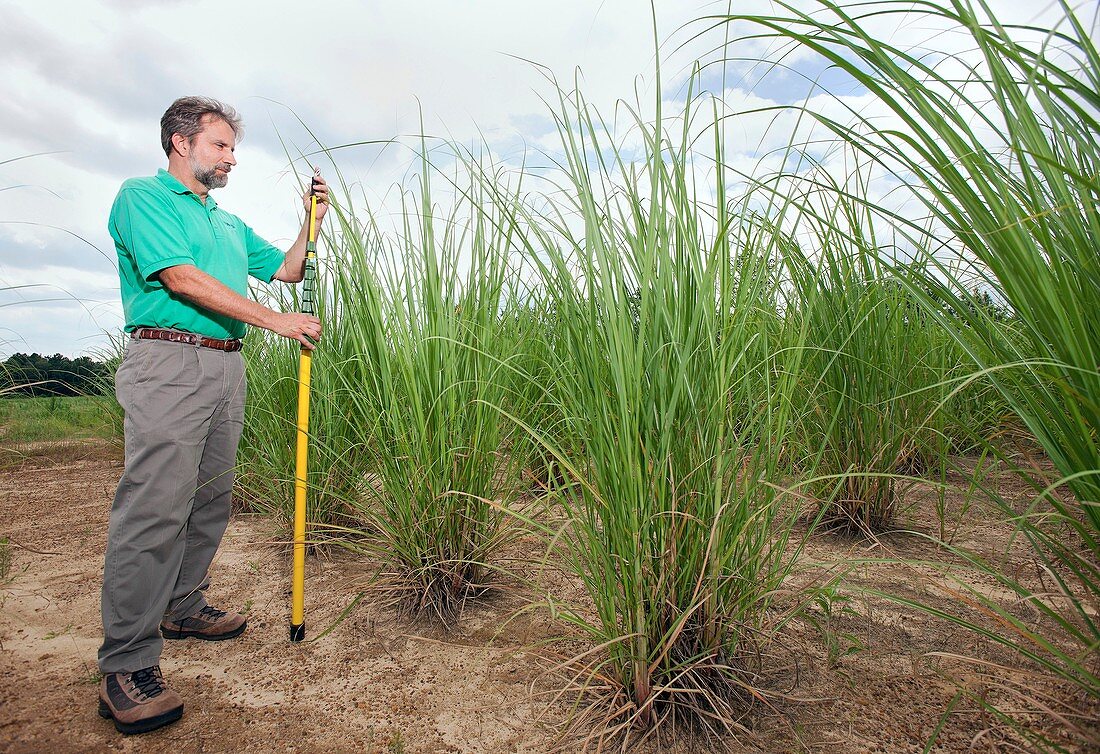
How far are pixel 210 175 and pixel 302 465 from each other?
104 centimetres

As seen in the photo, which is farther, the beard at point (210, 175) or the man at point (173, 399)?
the beard at point (210, 175)

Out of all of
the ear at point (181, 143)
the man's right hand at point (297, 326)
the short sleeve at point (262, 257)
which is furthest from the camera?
the short sleeve at point (262, 257)

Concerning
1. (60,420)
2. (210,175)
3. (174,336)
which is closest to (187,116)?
(210,175)

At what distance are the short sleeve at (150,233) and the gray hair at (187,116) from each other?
346 mm

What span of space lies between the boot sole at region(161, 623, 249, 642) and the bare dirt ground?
1.1 inches

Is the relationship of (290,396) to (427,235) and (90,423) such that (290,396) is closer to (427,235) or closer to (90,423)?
(427,235)

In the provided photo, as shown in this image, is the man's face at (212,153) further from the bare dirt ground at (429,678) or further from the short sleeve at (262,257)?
the bare dirt ground at (429,678)

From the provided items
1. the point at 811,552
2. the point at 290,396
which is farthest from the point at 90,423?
the point at 811,552

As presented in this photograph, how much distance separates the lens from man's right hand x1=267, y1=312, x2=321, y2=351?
6.50 feet

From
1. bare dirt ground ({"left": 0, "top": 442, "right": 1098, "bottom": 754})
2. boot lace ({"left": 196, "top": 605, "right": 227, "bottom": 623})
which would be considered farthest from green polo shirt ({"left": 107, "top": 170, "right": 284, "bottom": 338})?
bare dirt ground ({"left": 0, "top": 442, "right": 1098, "bottom": 754})

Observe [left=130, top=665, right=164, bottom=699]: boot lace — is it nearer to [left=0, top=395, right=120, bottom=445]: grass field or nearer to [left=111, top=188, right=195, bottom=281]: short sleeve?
[left=111, top=188, right=195, bottom=281]: short sleeve

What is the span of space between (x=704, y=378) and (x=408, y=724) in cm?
107

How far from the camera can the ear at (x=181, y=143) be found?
2131 mm

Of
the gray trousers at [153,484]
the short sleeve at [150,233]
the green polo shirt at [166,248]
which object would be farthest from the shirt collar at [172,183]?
the gray trousers at [153,484]
